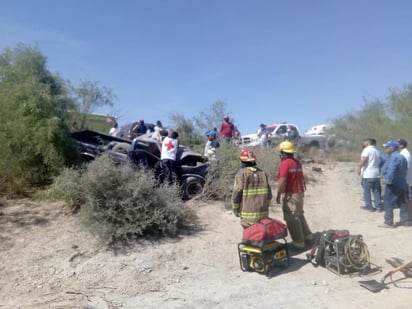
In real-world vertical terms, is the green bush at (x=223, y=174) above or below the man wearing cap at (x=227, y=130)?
below

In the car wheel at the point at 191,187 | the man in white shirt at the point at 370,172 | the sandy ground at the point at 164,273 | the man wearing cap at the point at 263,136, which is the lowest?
the sandy ground at the point at 164,273

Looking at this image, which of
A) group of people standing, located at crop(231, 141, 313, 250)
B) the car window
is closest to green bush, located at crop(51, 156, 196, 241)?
group of people standing, located at crop(231, 141, 313, 250)

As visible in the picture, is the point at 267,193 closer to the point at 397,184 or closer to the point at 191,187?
the point at 397,184

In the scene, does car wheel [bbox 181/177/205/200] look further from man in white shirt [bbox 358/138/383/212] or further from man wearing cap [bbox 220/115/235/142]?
man wearing cap [bbox 220/115/235/142]

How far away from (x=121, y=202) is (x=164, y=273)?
145 centimetres

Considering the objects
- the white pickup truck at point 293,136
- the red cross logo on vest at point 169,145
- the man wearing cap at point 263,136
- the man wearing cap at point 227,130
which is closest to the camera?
the red cross logo on vest at point 169,145

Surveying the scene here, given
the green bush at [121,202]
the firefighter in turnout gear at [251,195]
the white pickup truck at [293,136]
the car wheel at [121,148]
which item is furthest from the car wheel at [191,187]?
the white pickup truck at [293,136]

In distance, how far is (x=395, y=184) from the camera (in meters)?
6.57

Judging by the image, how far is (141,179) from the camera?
615 cm

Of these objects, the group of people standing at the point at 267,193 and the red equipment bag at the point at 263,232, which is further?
the group of people standing at the point at 267,193

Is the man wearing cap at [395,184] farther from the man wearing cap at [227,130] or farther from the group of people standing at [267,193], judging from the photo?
the man wearing cap at [227,130]

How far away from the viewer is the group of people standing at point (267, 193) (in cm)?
506

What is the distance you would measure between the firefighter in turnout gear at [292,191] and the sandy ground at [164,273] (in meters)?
0.37

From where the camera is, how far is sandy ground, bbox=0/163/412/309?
420cm
